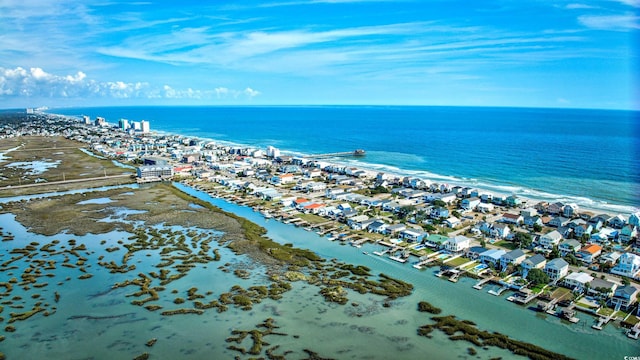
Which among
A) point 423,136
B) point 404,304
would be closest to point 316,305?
point 404,304

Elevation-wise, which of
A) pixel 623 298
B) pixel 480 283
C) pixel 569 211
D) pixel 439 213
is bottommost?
pixel 480 283

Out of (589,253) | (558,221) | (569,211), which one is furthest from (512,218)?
(589,253)

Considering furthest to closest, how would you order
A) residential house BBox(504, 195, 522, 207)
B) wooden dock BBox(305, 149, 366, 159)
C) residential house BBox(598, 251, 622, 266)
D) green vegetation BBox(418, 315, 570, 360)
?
wooden dock BBox(305, 149, 366, 159)
residential house BBox(504, 195, 522, 207)
residential house BBox(598, 251, 622, 266)
green vegetation BBox(418, 315, 570, 360)

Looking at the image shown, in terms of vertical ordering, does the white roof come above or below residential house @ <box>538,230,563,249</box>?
below

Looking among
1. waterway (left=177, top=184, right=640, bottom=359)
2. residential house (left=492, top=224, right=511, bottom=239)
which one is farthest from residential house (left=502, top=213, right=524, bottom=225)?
waterway (left=177, top=184, right=640, bottom=359)

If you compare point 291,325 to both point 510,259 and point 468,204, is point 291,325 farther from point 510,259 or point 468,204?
point 468,204

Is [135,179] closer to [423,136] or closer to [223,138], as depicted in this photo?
[223,138]

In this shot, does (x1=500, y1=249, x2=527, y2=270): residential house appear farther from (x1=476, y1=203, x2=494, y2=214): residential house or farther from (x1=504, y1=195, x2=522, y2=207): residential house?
(x1=504, y1=195, x2=522, y2=207): residential house
